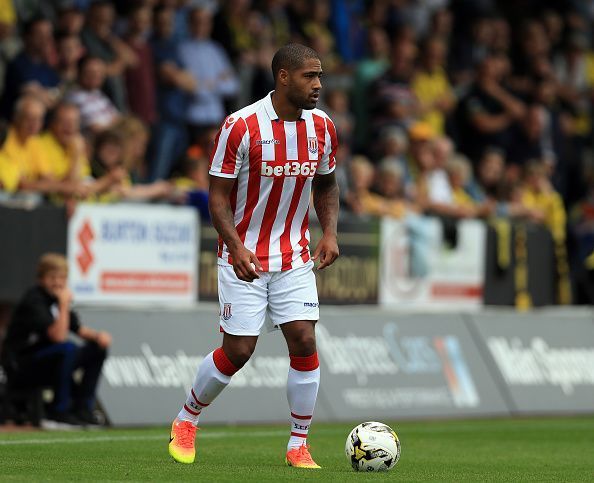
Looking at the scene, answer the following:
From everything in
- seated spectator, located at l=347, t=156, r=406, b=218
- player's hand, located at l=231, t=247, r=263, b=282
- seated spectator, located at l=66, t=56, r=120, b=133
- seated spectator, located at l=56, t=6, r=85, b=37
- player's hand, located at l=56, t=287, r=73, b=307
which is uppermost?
seated spectator, located at l=56, t=6, r=85, b=37

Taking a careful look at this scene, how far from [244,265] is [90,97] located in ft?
22.9

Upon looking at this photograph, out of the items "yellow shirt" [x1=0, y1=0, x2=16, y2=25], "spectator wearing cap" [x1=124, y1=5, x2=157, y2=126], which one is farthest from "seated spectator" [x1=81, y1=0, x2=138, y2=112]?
"yellow shirt" [x1=0, y1=0, x2=16, y2=25]

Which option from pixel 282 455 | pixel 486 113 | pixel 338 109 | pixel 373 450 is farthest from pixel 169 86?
pixel 373 450

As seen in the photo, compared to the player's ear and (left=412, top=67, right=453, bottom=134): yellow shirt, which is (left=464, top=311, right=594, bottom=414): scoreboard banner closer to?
(left=412, top=67, right=453, bottom=134): yellow shirt

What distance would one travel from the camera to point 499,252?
16.4 meters

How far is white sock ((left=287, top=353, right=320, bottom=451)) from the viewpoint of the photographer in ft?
28.5

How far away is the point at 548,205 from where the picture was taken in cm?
1820

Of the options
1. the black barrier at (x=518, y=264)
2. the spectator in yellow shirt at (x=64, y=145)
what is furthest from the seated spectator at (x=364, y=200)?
the spectator in yellow shirt at (x=64, y=145)

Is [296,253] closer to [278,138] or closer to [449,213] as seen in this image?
[278,138]

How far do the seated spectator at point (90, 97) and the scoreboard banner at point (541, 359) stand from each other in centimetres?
441

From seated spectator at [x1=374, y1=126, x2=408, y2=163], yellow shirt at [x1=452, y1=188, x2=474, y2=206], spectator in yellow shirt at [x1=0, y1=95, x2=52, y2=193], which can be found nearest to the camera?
spectator in yellow shirt at [x1=0, y1=95, x2=52, y2=193]

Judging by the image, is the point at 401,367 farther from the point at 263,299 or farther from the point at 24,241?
the point at 263,299

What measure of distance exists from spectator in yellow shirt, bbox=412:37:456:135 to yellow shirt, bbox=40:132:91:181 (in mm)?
6673

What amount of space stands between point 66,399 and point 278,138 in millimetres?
4528
